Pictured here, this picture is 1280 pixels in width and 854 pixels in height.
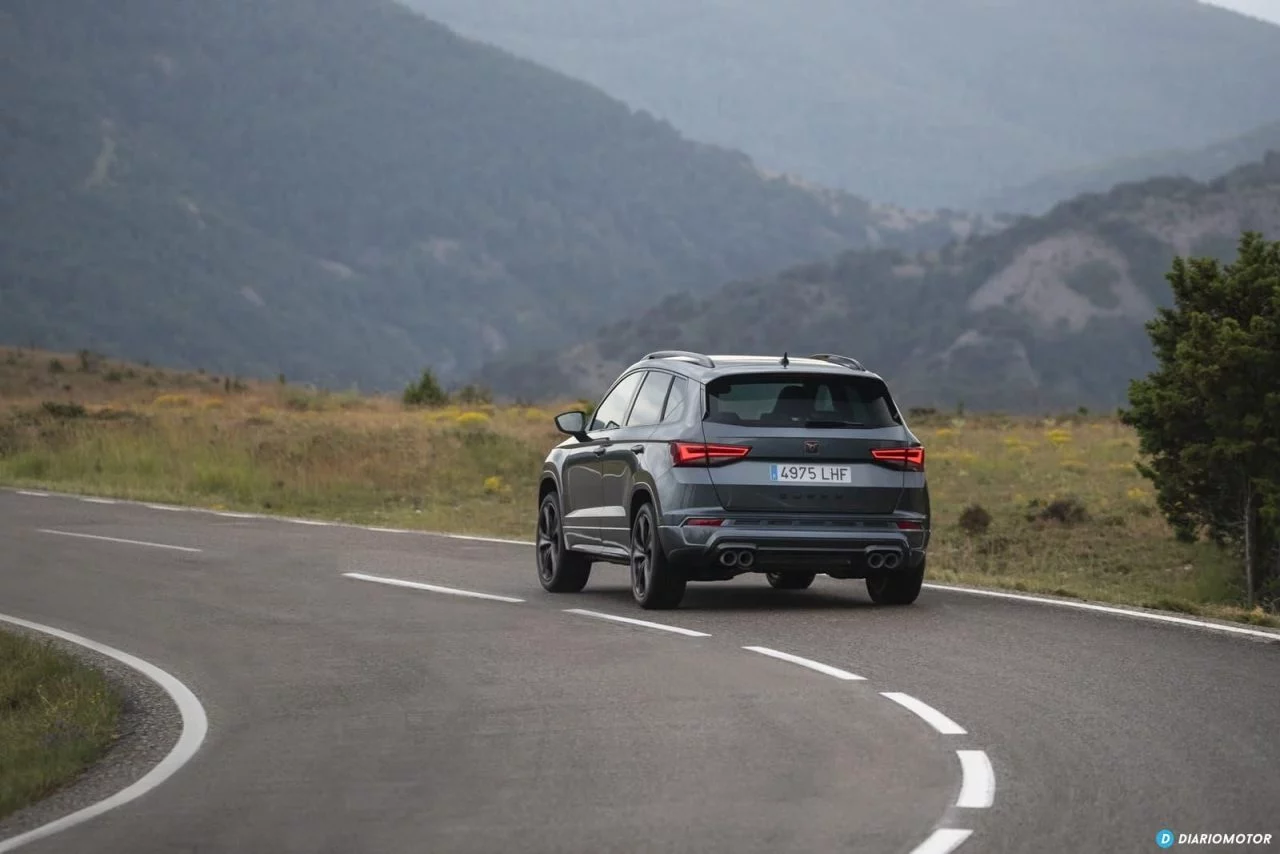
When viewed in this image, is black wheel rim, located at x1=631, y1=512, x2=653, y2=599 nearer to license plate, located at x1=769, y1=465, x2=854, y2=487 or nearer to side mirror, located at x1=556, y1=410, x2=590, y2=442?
license plate, located at x1=769, y1=465, x2=854, y2=487

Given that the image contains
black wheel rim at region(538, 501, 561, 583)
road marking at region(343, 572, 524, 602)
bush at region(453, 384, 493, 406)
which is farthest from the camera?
bush at region(453, 384, 493, 406)

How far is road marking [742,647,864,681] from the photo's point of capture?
10.9m

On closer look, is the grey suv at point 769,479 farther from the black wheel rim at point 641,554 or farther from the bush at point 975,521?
the bush at point 975,521

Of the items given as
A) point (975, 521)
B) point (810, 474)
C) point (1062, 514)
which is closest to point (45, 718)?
point (810, 474)

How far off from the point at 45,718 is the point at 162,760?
149 cm

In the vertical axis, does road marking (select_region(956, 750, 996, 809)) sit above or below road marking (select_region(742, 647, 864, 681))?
below

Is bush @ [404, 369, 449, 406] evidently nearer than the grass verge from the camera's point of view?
No

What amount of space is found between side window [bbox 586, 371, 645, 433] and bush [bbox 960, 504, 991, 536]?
41.3 feet

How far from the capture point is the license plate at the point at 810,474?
13914mm

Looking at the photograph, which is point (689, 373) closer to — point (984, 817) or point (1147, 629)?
point (1147, 629)

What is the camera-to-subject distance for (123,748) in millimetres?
9359

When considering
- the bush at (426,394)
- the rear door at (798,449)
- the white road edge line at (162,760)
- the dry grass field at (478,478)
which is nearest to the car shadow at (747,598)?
the rear door at (798,449)

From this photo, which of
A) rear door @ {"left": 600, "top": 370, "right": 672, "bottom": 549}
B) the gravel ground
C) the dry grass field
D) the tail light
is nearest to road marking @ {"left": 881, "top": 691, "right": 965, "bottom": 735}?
the gravel ground

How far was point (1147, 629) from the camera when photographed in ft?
42.3
